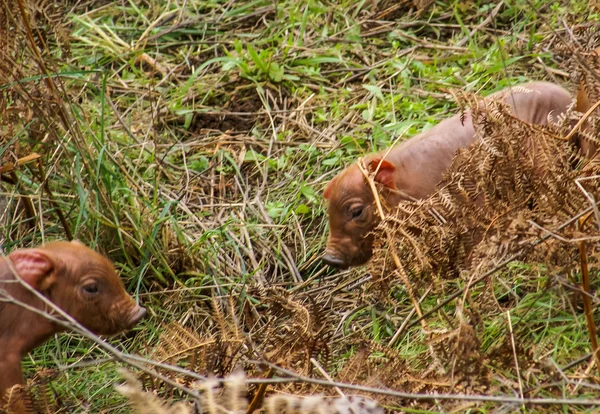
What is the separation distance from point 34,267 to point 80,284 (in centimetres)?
28

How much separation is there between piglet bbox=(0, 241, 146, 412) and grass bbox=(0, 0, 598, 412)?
40cm

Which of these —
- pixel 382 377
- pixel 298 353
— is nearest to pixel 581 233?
pixel 382 377

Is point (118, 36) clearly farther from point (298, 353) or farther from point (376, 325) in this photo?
point (298, 353)

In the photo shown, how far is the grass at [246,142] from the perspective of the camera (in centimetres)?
550

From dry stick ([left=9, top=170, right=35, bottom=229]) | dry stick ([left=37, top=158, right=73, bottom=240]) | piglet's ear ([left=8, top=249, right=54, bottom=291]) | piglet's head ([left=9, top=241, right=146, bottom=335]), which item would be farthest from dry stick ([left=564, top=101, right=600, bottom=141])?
dry stick ([left=9, top=170, right=35, bottom=229])

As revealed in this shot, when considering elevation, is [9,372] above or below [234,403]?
below

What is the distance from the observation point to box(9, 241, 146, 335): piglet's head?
199 inches

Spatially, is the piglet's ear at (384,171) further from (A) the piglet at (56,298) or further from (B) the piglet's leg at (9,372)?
(B) the piglet's leg at (9,372)

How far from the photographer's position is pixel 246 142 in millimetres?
7617

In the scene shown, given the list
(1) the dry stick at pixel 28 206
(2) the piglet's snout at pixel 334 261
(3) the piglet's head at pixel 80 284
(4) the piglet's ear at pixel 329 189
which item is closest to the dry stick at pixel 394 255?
(4) the piglet's ear at pixel 329 189

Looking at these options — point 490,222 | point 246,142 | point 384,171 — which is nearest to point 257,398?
point 490,222

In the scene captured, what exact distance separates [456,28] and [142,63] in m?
2.69

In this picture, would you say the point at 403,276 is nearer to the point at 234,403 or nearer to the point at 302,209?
the point at 234,403

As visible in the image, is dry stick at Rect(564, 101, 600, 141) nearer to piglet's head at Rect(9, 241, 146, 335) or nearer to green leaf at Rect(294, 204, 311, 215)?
piglet's head at Rect(9, 241, 146, 335)
